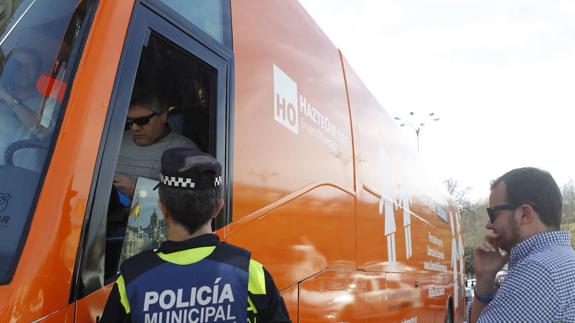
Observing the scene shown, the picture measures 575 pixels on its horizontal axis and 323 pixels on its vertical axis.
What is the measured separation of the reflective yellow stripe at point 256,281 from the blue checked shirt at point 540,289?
110cm

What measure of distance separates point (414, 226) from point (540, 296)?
450cm

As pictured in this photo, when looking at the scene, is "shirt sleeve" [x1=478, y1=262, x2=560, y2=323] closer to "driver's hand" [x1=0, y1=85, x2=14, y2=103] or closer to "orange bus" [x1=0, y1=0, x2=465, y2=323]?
"orange bus" [x1=0, y1=0, x2=465, y2=323]

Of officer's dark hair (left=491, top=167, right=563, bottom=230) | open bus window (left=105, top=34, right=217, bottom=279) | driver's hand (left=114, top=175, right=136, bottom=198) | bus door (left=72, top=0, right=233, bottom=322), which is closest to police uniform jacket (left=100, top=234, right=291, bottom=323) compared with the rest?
bus door (left=72, top=0, right=233, bottom=322)

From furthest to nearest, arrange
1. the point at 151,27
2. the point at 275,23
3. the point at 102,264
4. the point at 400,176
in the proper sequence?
1. the point at 400,176
2. the point at 275,23
3. the point at 151,27
4. the point at 102,264

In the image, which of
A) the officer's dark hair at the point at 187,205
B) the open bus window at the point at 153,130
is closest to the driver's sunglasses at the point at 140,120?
the open bus window at the point at 153,130

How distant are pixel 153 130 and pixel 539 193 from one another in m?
1.87

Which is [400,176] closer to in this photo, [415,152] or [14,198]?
[415,152]

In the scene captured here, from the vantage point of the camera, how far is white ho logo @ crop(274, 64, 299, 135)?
324cm

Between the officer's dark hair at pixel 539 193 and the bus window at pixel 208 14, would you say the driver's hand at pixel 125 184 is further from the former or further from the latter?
the officer's dark hair at pixel 539 193

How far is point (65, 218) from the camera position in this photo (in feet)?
5.56

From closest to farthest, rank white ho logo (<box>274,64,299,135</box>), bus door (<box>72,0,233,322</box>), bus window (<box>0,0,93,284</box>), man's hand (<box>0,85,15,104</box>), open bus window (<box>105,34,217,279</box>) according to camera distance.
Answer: bus window (<box>0,0,93,284</box>)
bus door (<box>72,0,233,322</box>)
man's hand (<box>0,85,15,104</box>)
open bus window (<box>105,34,217,279</box>)
white ho logo (<box>274,64,299,135</box>)

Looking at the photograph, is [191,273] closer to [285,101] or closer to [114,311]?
[114,311]

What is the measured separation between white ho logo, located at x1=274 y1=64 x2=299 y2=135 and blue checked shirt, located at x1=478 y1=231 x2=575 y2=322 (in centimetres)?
154

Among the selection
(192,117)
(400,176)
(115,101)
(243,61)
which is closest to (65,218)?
(115,101)
